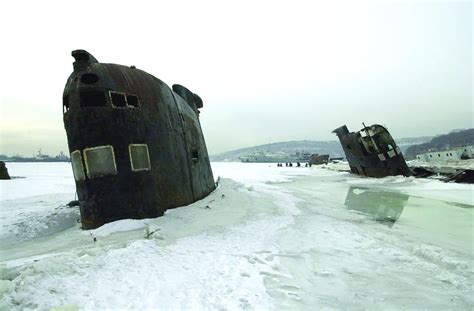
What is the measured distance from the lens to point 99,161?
25.7 feet

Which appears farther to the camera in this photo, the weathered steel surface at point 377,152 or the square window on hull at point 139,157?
the weathered steel surface at point 377,152

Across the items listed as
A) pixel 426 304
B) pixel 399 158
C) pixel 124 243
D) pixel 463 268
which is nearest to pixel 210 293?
pixel 124 243

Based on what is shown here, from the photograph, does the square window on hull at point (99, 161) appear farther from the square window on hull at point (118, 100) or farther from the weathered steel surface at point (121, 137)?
the square window on hull at point (118, 100)

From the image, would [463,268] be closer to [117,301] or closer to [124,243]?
[117,301]

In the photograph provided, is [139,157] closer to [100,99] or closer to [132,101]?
[132,101]

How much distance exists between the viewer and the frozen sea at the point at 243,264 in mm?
4051

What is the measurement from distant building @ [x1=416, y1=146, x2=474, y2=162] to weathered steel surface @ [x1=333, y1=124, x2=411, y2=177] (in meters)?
31.1

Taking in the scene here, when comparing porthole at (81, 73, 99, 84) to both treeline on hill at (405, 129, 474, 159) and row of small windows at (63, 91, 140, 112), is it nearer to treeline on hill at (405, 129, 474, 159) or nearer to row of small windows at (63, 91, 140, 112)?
row of small windows at (63, 91, 140, 112)

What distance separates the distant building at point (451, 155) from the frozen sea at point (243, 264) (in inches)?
1946

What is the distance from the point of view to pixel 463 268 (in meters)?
5.49

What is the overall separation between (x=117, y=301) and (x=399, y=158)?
1034 inches

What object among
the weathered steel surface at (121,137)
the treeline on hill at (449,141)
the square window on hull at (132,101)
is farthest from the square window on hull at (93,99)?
the treeline on hill at (449,141)

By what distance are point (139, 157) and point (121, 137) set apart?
684 mm

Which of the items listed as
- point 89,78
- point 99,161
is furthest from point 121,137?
point 89,78
